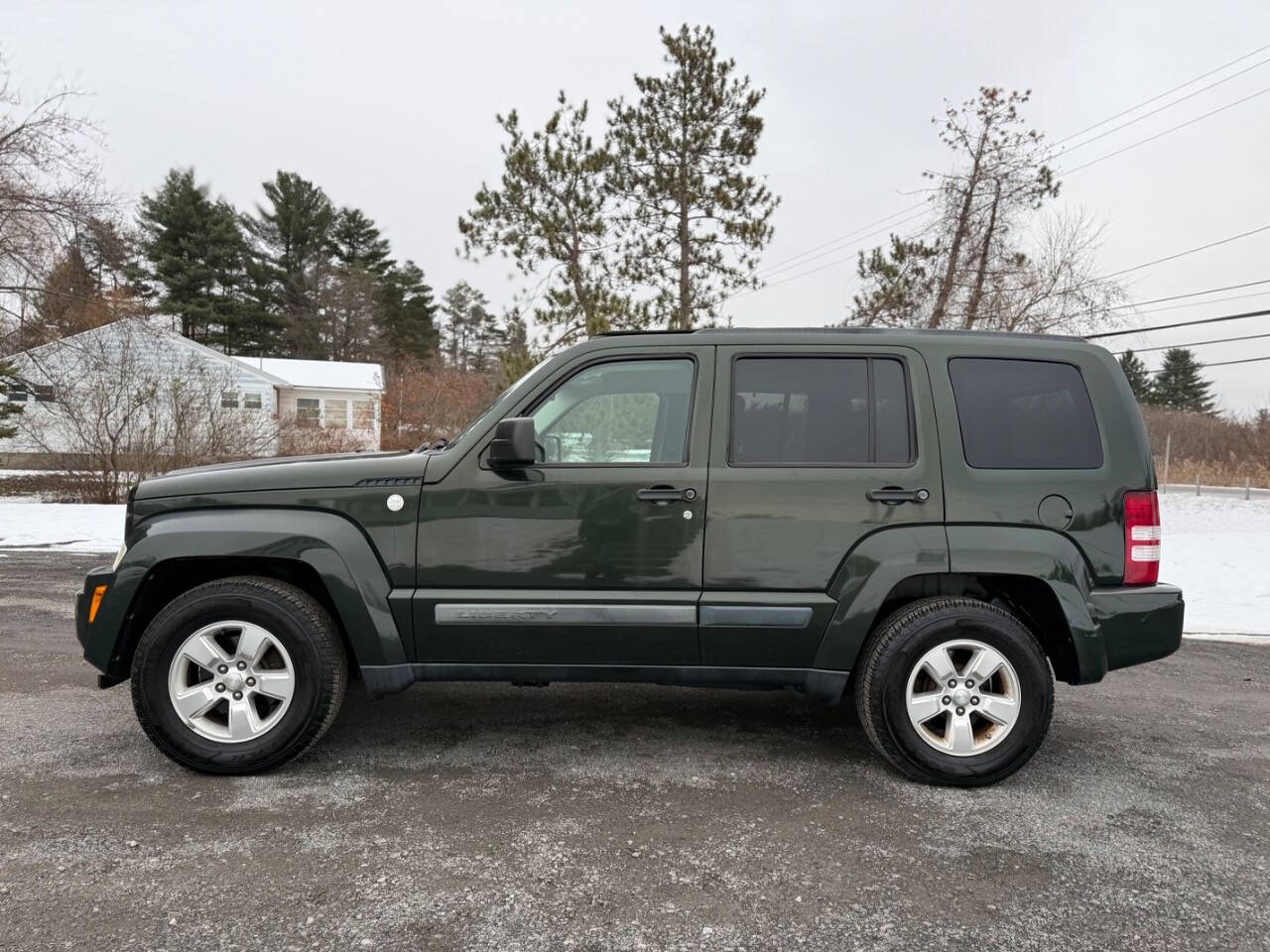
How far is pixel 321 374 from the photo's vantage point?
123ft

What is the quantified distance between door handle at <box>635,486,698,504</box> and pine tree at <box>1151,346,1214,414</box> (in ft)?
233

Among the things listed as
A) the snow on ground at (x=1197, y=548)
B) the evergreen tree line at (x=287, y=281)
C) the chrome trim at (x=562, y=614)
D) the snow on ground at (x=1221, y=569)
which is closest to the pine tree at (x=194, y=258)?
the evergreen tree line at (x=287, y=281)

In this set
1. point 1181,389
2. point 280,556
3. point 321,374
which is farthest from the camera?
point 1181,389

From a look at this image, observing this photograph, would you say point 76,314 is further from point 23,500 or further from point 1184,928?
point 1184,928

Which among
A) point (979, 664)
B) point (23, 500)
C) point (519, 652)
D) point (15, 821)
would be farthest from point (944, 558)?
point (23, 500)

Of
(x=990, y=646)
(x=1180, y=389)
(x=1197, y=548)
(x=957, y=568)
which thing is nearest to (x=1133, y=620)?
(x=990, y=646)

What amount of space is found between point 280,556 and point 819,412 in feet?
7.78

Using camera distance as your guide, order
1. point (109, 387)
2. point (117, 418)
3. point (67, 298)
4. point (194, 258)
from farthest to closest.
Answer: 1. point (194, 258)
2. point (109, 387)
3. point (117, 418)
4. point (67, 298)

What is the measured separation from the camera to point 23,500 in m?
18.0

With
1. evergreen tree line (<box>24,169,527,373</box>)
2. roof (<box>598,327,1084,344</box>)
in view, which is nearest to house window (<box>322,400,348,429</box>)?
evergreen tree line (<box>24,169,527,373</box>)

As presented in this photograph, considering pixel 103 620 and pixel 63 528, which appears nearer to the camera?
pixel 103 620

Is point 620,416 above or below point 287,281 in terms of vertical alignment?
A: below

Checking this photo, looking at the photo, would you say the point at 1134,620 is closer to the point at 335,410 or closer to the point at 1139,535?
the point at 1139,535

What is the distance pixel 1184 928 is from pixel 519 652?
96.5 inches
